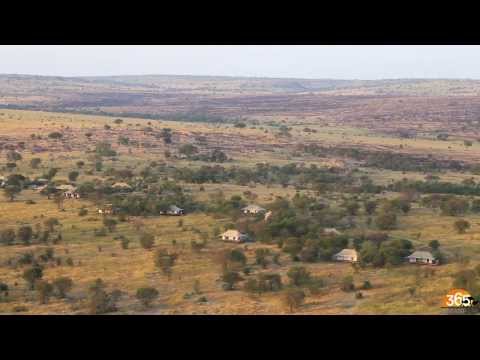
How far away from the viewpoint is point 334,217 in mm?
26906

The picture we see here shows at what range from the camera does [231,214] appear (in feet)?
89.6

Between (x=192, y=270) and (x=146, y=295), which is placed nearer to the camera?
(x=146, y=295)

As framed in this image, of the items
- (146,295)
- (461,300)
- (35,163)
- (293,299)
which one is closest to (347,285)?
(293,299)

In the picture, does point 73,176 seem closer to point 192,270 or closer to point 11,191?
point 11,191

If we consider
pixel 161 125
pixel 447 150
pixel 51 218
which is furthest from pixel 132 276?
pixel 161 125

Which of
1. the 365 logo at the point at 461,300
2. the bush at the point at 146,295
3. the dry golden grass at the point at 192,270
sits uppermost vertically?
the 365 logo at the point at 461,300

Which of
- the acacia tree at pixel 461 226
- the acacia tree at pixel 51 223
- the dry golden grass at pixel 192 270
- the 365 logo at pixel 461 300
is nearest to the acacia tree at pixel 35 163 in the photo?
the dry golden grass at pixel 192 270

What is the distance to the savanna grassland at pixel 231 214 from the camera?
1686 cm

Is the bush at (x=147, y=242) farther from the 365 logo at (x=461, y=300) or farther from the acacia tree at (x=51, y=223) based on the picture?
the 365 logo at (x=461, y=300)

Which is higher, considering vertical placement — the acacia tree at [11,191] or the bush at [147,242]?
the acacia tree at [11,191]

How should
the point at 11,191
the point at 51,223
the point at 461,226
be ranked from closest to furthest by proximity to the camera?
the point at 461,226 → the point at 51,223 → the point at 11,191
